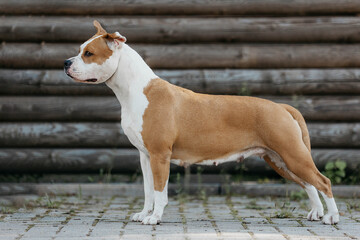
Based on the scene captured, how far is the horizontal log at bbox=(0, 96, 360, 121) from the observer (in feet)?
20.7

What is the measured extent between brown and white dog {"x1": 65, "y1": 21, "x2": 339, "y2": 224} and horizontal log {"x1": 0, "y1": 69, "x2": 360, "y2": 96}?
1859 mm

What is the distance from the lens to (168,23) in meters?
6.40

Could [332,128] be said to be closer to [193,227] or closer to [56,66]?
[193,227]

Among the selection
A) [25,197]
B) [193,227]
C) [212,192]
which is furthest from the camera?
[212,192]

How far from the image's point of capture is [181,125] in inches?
171

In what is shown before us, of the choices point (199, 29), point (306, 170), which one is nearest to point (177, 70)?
point (199, 29)

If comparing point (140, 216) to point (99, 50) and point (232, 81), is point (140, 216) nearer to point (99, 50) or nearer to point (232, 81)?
point (99, 50)

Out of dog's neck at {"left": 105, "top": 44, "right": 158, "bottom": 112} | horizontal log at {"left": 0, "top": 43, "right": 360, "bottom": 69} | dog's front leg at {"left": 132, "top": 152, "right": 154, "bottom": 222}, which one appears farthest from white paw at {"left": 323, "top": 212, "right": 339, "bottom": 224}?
horizontal log at {"left": 0, "top": 43, "right": 360, "bottom": 69}

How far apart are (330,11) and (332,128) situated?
1392 millimetres

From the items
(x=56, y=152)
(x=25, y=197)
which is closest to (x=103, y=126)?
(x=56, y=152)

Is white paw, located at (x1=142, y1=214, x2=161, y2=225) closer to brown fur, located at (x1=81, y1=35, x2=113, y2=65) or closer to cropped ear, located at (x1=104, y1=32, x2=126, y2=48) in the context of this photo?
brown fur, located at (x1=81, y1=35, x2=113, y2=65)

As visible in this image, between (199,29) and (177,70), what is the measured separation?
55cm

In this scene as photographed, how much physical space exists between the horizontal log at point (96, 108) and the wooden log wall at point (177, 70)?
0.01 meters

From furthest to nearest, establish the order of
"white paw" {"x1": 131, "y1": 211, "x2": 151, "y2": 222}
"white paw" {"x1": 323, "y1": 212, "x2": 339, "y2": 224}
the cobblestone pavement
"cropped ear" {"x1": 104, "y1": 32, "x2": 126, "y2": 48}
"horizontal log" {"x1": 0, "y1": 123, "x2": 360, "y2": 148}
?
"horizontal log" {"x1": 0, "y1": 123, "x2": 360, "y2": 148}, "white paw" {"x1": 131, "y1": 211, "x2": 151, "y2": 222}, "white paw" {"x1": 323, "y1": 212, "x2": 339, "y2": 224}, "cropped ear" {"x1": 104, "y1": 32, "x2": 126, "y2": 48}, the cobblestone pavement
